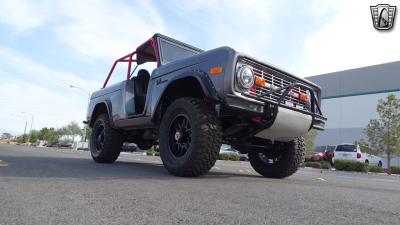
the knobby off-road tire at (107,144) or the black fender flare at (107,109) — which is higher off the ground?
the black fender flare at (107,109)

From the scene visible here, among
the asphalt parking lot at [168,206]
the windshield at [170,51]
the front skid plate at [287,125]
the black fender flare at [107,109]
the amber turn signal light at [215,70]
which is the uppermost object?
the windshield at [170,51]

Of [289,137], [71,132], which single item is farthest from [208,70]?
[71,132]

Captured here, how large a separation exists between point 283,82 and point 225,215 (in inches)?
115

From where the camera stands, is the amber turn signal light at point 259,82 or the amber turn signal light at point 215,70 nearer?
the amber turn signal light at point 215,70

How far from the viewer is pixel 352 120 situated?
129 ft

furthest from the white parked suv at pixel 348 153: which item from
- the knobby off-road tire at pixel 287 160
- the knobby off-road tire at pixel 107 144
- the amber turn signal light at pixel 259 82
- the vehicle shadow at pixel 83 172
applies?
the amber turn signal light at pixel 259 82

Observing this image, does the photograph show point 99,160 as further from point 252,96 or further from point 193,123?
point 252,96

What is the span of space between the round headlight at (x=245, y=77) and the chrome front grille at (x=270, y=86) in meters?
0.09

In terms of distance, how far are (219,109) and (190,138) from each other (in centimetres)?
56

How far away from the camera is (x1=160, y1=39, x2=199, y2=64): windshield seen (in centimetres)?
574

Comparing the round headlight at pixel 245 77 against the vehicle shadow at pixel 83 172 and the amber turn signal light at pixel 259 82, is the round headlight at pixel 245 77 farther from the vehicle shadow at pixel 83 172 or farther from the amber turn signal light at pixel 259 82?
the vehicle shadow at pixel 83 172

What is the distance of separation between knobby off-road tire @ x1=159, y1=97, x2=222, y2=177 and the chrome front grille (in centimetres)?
59

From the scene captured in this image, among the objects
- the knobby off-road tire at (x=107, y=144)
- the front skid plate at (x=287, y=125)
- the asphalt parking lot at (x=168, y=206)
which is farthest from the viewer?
the knobby off-road tire at (x=107, y=144)

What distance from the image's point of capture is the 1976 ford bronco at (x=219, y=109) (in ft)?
13.1
